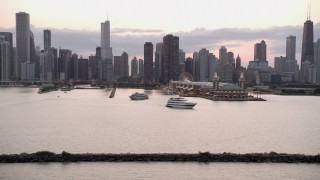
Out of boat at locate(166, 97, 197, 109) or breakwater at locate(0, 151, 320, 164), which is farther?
boat at locate(166, 97, 197, 109)

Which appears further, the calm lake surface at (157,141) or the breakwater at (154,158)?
the breakwater at (154,158)

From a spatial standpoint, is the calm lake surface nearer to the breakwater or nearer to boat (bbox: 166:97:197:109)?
the breakwater

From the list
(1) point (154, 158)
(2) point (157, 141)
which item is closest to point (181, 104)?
(2) point (157, 141)

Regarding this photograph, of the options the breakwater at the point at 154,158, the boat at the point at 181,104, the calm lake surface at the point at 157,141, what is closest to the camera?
the calm lake surface at the point at 157,141

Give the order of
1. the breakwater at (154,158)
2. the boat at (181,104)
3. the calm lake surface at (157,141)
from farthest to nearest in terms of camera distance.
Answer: the boat at (181,104) → the breakwater at (154,158) → the calm lake surface at (157,141)

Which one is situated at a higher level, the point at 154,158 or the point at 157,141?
the point at 154,158

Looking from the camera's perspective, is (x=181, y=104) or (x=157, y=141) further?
(x=181, y=104)

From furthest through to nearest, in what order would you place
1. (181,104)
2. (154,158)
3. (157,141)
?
1. (181,104)
2. (157,141)
3. (154,158)

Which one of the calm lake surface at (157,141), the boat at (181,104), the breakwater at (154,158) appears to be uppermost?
the boat at (181,104)

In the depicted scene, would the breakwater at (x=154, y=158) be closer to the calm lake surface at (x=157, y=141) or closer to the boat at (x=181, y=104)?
the calm lake surface at (x=157, y=141)

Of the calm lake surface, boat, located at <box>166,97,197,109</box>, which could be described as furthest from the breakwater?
boat, located at <box>166,97,197,109</box>

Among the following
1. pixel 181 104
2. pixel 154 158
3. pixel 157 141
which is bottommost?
pixel 157 141

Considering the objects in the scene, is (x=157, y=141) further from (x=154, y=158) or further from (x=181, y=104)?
(x=181, y=104)

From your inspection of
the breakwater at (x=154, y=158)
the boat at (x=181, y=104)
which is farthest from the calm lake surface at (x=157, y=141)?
the boat at (x=181, y=104)
